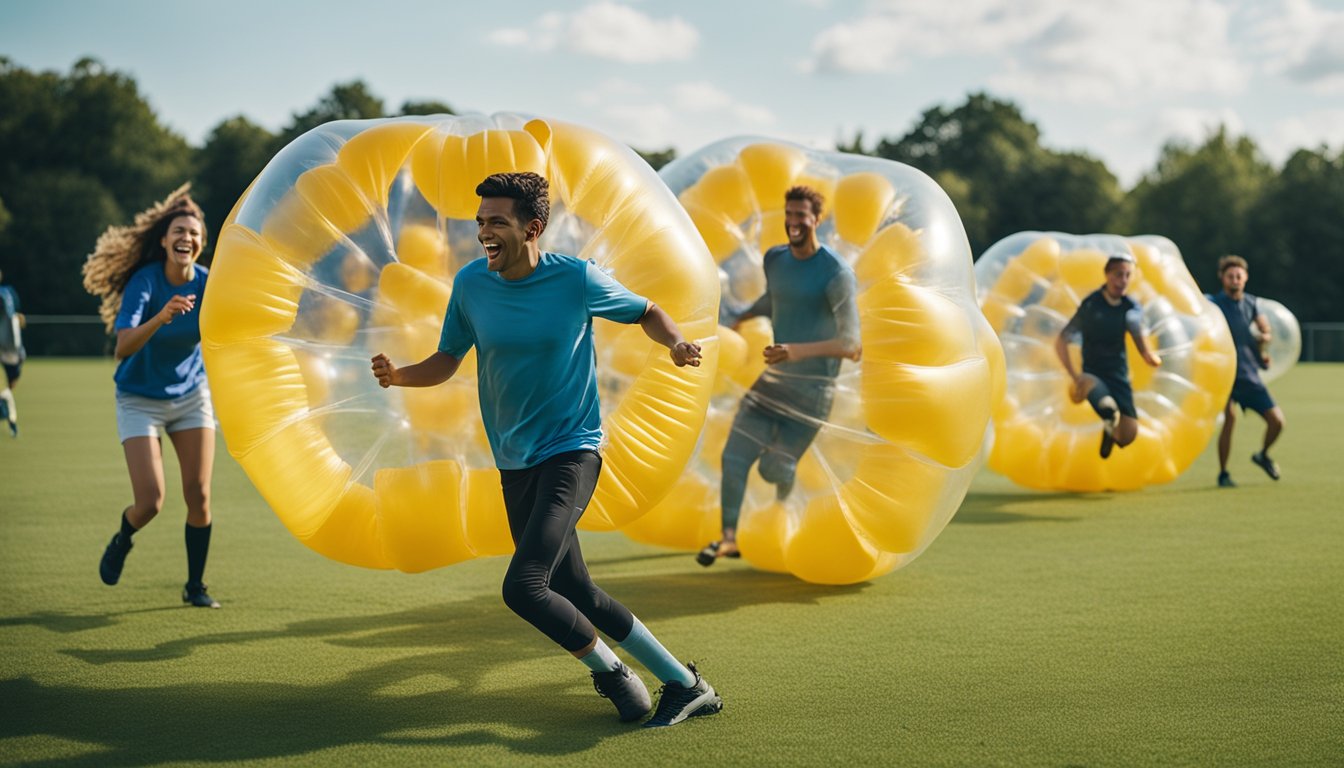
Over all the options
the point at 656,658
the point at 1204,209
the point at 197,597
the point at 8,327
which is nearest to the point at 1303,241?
the point at 1204,209

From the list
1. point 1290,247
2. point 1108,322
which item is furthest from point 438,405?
point 1290,247

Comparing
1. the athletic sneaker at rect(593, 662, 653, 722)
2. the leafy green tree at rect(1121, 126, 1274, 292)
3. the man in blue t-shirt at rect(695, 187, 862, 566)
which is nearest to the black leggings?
the athletic sneaker at rect(593, 662, 653, 722)

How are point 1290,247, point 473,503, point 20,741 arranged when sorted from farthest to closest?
point 1290,247 < point 473,503 < point 20,741

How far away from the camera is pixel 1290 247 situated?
171 ft

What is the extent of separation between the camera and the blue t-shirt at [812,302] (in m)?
7.09

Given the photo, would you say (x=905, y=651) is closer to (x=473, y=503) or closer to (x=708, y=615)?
(x=708, y=615)

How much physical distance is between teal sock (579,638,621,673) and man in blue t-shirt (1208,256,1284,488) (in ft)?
30.4

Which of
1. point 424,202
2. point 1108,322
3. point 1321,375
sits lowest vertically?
point 1321,375

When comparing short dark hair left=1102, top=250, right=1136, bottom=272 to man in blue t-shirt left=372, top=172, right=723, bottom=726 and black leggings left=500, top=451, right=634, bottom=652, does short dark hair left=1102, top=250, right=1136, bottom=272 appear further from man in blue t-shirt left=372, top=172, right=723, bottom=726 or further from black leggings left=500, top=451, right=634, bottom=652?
black leggings left=500, top=451, right=634, bottom=652

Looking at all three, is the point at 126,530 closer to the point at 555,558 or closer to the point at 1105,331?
the point at 555,558

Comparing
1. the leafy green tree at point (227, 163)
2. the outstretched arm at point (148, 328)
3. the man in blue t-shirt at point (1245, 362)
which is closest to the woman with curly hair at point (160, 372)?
the outstretched arm at point (148, 328)

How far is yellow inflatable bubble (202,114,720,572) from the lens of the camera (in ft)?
18.9

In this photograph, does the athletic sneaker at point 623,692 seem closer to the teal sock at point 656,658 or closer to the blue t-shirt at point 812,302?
the teal sock at point 656,658

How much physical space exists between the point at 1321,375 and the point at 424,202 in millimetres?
34287
